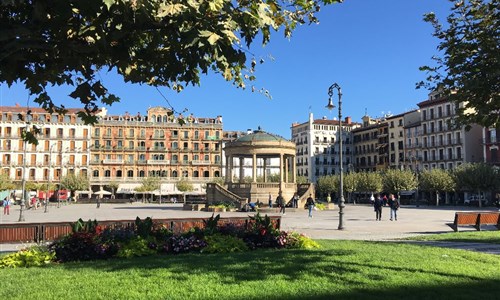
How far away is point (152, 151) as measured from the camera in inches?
3637

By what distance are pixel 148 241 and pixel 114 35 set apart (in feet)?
22.7

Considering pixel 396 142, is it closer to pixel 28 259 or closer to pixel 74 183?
pixel 74 183

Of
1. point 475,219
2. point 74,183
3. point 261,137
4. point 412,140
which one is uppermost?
point 412,140

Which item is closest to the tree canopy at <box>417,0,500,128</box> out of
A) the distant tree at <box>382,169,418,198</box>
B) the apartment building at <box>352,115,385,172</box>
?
the distant tree at <box>382,169,418,198</box>

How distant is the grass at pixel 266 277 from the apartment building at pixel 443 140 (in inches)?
2846

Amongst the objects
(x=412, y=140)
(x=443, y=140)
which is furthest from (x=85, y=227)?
(x=412, y=140)

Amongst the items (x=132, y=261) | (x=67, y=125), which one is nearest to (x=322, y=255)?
(x=132, y=261)

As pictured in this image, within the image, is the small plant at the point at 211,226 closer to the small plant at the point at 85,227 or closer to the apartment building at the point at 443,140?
the small plant at the point at 85,227

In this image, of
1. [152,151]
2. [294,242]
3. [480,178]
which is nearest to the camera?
[294,242]

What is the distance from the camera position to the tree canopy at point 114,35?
153 inches

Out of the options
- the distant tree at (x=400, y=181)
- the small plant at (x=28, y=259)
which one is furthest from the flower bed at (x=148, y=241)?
the distant tree at (x=400, y=181)

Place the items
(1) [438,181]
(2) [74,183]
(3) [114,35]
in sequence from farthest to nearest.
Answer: (2) [74,183] < (1) [438,181] < (3) [114,35]

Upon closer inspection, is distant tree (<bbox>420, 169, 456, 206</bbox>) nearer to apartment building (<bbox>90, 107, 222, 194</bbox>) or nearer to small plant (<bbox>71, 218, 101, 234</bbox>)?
apartment building (<bbox>90, 107, 222, 194</bbox>)

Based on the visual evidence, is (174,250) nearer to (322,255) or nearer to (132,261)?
(132,261)
